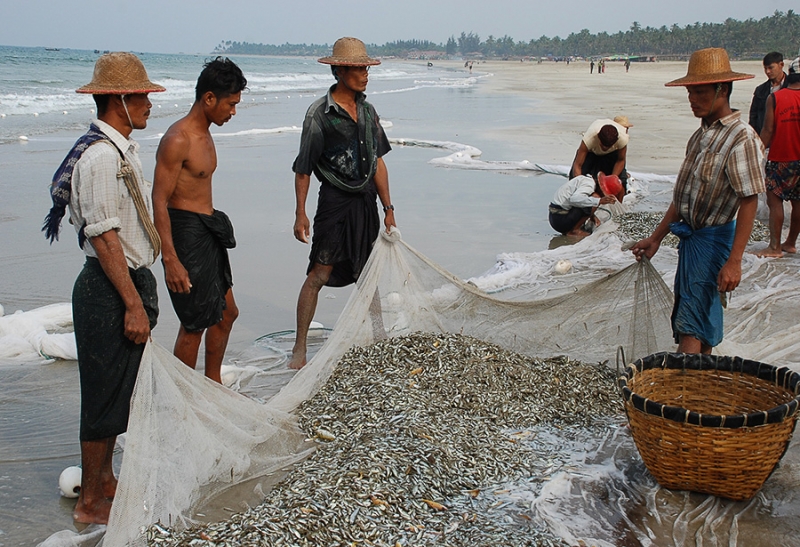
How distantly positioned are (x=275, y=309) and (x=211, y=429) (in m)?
2.75

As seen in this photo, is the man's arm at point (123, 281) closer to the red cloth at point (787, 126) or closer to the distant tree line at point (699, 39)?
the red cloth at point (787, 126)

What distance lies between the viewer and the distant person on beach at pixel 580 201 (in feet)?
25.0

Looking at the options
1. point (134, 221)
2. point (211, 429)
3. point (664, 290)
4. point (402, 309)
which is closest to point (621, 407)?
point (664, 290)

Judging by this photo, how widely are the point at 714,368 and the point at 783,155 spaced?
425cm

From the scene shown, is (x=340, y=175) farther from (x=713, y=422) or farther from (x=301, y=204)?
(x=713, y=422)

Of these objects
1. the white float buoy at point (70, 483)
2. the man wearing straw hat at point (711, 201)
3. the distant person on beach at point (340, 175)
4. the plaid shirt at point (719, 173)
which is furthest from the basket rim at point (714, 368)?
the white float buoy at point (70, 483)

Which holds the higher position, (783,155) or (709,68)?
(709,68)

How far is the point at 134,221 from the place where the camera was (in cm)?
283

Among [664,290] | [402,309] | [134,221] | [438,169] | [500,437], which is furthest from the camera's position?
[438,169]

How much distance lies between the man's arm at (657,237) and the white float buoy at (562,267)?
2346mm

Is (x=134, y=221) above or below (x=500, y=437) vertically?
above

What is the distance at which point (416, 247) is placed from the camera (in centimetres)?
729

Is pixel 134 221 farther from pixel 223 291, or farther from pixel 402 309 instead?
pixel 402 309

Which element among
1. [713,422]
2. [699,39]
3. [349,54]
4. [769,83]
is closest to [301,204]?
[349,54]
